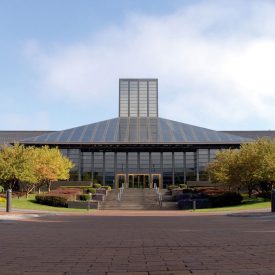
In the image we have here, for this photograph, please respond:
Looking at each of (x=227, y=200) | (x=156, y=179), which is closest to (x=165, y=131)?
(x=156, y=179)

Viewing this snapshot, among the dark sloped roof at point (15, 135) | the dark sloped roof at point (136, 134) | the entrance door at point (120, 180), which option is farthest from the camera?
the dark sloped roof at point (15, 135)

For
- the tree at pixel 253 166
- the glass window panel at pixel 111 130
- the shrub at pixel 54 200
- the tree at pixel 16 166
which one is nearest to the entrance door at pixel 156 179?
the glass window panel at pixel 111 130

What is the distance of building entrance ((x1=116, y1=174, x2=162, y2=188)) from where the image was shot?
6481cm

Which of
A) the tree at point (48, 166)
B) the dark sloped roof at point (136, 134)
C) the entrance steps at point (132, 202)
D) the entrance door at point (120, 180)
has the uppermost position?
the dark sloped roof at point (136, 134)

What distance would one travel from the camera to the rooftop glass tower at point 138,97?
7531 centimetres

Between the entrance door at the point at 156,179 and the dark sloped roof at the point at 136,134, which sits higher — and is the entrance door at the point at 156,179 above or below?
below

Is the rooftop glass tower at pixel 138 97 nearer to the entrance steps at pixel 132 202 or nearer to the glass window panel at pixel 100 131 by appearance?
the glass window panel at pixel 100 131

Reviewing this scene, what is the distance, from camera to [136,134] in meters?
62.8

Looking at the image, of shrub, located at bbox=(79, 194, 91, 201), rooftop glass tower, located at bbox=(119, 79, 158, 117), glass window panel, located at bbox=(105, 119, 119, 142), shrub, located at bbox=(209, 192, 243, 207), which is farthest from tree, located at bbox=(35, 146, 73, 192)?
rooftop glass tower, located at bbox=(119, 79, 158, 117)

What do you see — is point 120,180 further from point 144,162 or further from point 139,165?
point 144,162

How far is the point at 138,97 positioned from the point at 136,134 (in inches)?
613

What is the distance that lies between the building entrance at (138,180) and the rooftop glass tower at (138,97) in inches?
522

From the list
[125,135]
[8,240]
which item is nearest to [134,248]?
[8,240]

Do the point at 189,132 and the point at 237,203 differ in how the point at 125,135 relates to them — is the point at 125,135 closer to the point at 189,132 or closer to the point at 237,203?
the point at 189,132
